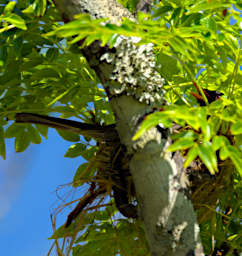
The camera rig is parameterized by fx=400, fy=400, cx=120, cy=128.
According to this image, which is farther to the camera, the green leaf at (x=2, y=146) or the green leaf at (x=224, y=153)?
the green leaf at (x=2, y=146)

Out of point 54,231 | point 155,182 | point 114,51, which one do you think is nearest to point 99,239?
point 54,231

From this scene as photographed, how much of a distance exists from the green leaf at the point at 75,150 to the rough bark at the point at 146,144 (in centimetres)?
35

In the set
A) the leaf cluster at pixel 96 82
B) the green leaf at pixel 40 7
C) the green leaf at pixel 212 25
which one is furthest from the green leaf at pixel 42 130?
the green leaf at pixel 212 25

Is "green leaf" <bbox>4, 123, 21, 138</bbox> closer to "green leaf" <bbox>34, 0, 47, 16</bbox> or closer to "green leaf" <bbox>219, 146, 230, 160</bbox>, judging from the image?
"green leaf" <bbox>34, 0, 47, 16</bbox>

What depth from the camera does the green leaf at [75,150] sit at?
98cm

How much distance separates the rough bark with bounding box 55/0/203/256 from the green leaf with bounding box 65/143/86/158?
1.15 feet

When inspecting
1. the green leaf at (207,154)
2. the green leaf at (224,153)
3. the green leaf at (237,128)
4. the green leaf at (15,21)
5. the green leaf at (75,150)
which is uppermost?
the green leaf at (15,21)

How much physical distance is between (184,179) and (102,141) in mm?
221

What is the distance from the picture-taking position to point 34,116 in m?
0.78

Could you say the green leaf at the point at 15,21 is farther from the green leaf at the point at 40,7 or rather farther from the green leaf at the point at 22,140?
the green leaf at the point at 22,140

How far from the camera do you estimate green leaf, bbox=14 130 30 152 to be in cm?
98

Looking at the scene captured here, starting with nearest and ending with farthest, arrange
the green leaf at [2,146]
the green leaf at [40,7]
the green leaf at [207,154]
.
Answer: the green leaf at [207,154], the green leaf at [40,7], the green leaf at [2,146]

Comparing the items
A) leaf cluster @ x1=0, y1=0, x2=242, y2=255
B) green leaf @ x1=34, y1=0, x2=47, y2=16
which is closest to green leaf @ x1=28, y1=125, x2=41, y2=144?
leaf cluster @ x1=0, y1=0, x2=242, y2=255

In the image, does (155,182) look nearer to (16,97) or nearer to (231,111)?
(231,111)
